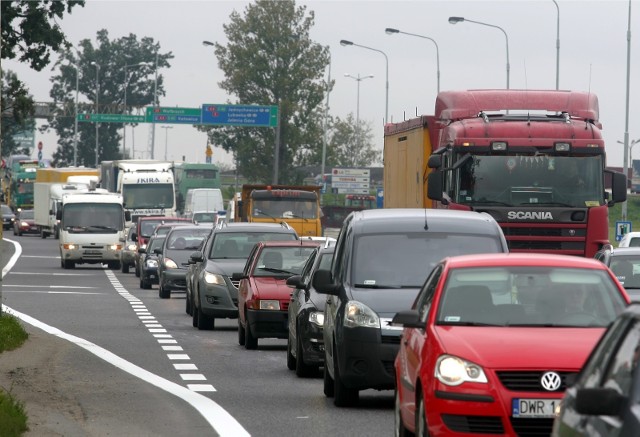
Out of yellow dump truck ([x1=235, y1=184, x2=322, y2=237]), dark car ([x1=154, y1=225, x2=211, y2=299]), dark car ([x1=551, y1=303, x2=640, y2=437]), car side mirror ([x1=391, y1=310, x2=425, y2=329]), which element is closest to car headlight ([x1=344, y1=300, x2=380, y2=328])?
car side mirror ([x1=391, y1=310, x2=425, y2=329])

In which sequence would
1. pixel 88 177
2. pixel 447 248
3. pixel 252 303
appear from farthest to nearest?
pixel 88 177, pixel 252 303, pixel 447 248

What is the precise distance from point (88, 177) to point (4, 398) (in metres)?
77.8

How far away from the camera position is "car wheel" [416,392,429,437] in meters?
10.0

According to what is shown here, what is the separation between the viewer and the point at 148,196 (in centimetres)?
6969

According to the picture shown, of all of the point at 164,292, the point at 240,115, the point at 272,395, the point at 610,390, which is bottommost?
the point at 164,292

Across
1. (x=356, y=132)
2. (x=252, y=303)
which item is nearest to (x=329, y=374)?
(x=252, y=303)

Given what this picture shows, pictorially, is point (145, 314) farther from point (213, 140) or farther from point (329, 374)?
point (213, 140)

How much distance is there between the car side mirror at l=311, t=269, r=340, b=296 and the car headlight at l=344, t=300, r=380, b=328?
40 cm

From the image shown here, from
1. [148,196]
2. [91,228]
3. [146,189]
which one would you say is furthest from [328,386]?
[146,189]

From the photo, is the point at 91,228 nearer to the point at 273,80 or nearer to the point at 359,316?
the point at 273,80

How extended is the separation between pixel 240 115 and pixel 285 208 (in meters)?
46.7

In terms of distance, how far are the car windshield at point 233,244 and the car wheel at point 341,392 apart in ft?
43.3

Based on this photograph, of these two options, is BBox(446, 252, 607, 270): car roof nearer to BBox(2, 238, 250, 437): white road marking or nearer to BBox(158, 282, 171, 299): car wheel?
BBox(2, 238, 250, 437): white road marking

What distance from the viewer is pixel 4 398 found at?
12.9m
